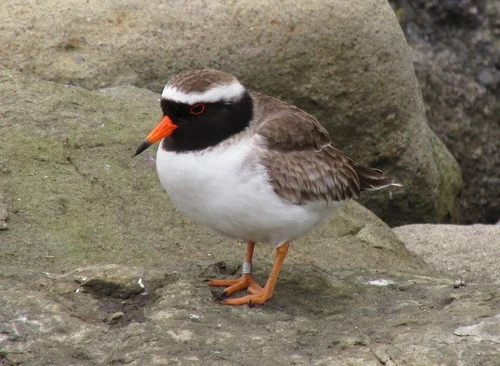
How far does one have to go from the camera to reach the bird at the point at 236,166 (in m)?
6.77

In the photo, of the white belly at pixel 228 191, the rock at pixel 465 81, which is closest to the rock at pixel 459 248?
the white belly at pixel 228 191

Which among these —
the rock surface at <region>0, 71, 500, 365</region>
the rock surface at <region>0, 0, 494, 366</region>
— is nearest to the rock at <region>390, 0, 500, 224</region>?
the rock surface at <region>0, 0, 494, 366</region>

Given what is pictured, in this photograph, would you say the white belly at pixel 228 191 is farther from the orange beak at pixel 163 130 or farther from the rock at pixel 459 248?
the rock at pixel 459 248

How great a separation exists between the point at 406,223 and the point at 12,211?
18.4 ft

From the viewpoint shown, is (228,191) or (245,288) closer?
(228,191)

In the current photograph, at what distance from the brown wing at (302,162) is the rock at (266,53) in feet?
10.8

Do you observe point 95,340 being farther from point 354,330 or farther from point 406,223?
point 406,223

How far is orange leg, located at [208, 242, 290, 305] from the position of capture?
22.9 feet

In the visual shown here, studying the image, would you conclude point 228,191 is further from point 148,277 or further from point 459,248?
point 459,248

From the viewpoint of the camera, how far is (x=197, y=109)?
271 inches

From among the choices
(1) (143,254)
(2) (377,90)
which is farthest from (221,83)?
(2) (377,90)

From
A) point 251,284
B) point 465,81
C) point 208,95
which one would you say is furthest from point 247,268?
point 465,81

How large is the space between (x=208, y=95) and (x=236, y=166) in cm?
56

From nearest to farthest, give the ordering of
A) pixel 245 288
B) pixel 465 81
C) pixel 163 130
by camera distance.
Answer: pixel 163 130 → pixel 245 288 → pixel 465 81
